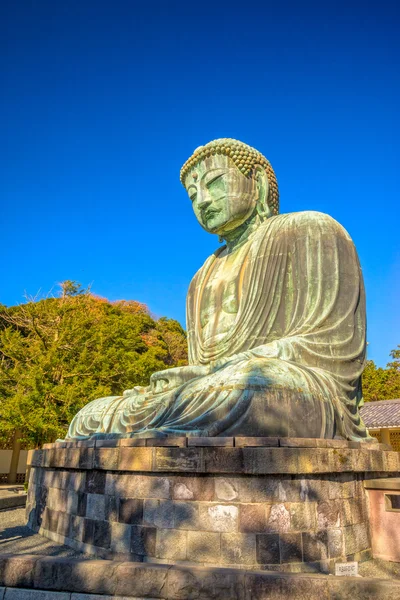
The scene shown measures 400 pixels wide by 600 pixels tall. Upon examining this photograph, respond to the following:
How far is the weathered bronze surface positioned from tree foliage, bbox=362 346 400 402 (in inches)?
813

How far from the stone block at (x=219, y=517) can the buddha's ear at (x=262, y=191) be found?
14.8 feet

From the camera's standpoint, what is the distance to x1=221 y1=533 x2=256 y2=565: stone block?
11.9ft

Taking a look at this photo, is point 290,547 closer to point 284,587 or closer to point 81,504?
point 284,587

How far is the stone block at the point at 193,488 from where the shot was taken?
383 cm

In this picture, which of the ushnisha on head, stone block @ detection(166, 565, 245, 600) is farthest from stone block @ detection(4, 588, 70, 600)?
the ushnisha on head

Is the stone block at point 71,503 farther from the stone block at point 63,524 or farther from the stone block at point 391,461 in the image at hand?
the stone block at point 391,461

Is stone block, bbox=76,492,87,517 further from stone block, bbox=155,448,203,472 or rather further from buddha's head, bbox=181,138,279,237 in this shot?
buddha's head, bbox=181,138,279,237

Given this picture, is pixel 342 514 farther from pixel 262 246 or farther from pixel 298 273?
pixel 262 246

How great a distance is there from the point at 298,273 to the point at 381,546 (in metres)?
3.06

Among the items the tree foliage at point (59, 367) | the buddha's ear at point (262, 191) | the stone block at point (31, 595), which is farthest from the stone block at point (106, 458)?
the tree foliage at point (59, 367)

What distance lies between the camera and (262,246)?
6.38m

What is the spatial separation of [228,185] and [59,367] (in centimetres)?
839

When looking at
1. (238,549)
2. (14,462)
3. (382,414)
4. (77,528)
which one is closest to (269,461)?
(238,549)

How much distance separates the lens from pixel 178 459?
3918 mm
